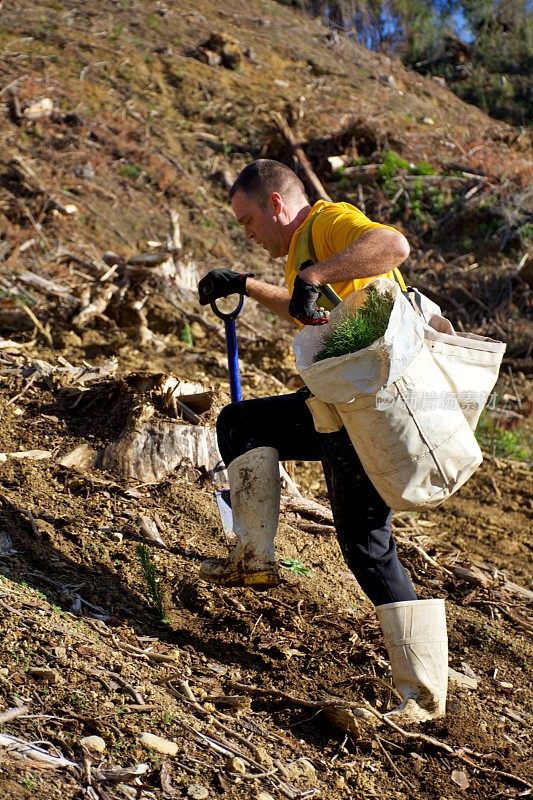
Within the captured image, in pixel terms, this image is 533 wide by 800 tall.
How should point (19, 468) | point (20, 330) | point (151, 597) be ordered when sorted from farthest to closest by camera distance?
point (20, 330), point (19, 468), point (151, 597)

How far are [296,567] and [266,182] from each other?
1830 millimetres

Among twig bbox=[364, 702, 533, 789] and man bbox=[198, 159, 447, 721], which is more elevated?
man bbox=[198, 159, 447, 721]

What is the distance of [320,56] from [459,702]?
18039 mm

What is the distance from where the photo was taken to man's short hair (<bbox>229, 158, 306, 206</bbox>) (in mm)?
3699

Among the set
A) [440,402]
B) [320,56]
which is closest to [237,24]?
[320,56]

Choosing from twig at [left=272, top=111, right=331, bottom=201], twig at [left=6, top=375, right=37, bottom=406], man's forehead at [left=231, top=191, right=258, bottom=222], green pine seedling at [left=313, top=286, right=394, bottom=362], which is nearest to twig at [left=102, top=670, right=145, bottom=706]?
green pine seedling at [left=313, top=286, right=394, bottom=362]

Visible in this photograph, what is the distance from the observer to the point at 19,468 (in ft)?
15.6

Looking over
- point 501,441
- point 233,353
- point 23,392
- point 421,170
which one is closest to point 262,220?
point 233,353

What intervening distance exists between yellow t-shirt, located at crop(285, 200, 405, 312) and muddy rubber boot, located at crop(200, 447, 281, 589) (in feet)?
2.47

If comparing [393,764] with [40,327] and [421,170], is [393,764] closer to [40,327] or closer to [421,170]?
[40,327]

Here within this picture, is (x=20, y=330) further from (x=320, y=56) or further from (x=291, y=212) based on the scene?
(x=320, y=56)

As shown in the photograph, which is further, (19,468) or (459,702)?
(19,468)

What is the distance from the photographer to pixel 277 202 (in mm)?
3688

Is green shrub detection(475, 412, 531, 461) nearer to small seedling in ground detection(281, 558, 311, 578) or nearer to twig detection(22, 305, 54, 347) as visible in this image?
small seedling in ground detection(281, 558, 311, 578)
